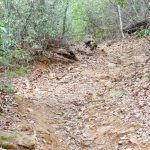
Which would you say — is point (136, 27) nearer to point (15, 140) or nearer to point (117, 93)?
point (117, 93)

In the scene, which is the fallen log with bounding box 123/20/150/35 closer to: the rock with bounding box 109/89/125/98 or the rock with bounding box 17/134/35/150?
the rock with bounding box 109/89/125/98

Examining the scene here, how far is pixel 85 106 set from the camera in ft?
35.4

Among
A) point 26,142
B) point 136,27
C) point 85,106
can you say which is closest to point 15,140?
point 26,142

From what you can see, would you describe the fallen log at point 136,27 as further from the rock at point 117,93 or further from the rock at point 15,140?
the rock at point 15,140

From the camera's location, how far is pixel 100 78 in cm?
1391

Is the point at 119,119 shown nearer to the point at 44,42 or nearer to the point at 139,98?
the point at 139,98

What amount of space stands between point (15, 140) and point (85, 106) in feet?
13.4

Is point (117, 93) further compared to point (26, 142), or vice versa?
point (117, 93)

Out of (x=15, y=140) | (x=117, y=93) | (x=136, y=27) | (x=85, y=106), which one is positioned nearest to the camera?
(x=15, y=140)

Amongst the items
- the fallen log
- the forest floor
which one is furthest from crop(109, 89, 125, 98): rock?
the fallen log

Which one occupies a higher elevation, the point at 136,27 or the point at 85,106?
the point at 136,27

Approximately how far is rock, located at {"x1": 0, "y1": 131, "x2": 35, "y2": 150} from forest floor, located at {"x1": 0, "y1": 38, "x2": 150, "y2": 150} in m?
0.08

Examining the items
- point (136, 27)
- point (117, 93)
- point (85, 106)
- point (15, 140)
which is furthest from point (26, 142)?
point (136, 27)

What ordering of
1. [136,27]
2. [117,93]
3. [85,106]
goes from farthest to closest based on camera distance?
[136,27] < [117,93] < [85,106]
